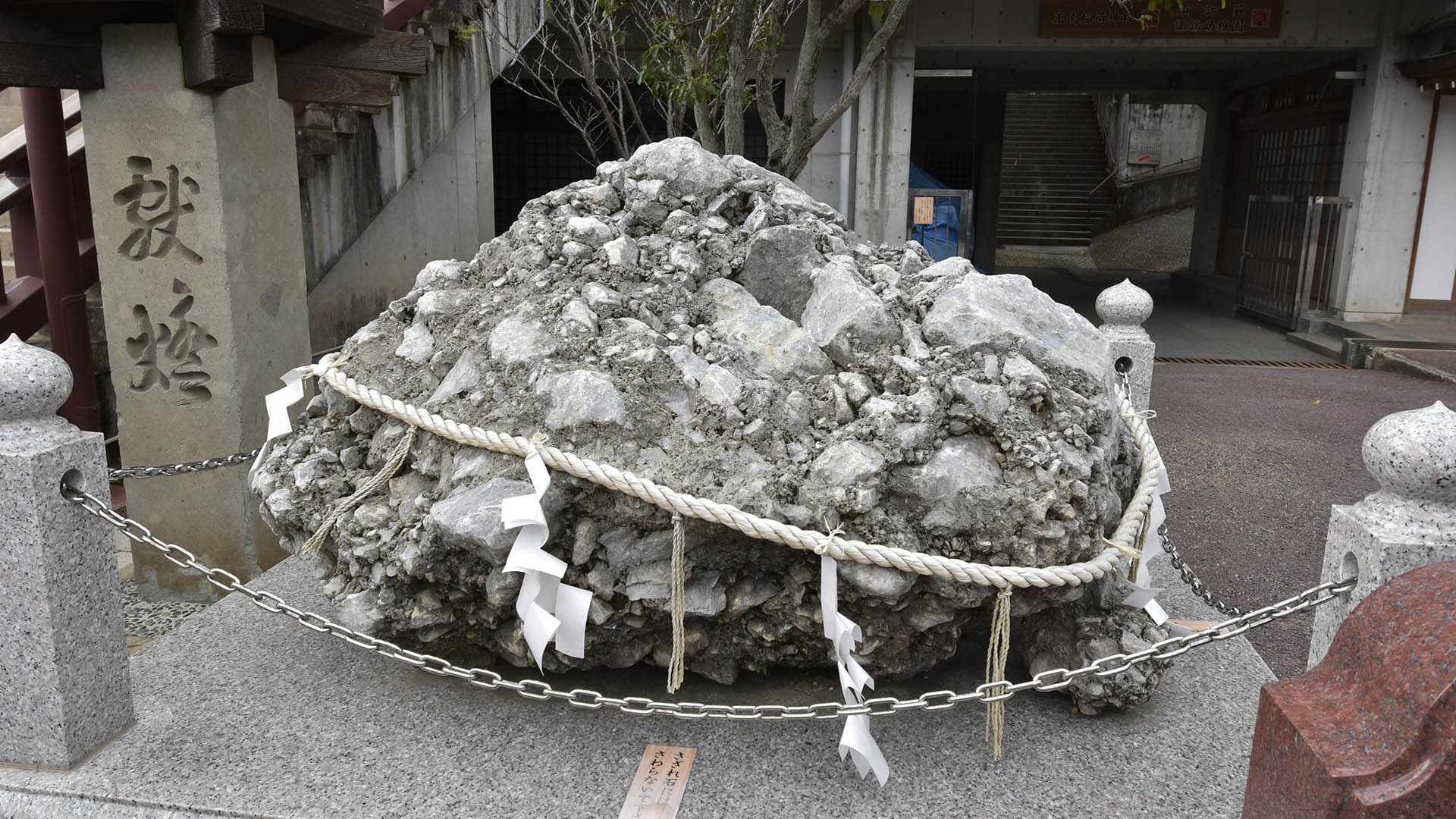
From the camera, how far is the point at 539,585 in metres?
2.09

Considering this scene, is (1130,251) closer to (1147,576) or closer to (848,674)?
(1147,576)

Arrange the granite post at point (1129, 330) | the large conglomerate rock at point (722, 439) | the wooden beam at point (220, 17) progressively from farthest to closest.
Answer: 1. the granite post at point (1129, 330)
2. the wooden beam at point (220, 17)
3. the large conglomerate rock at point (722, 439)

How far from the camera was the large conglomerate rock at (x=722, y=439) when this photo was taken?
2121 mm

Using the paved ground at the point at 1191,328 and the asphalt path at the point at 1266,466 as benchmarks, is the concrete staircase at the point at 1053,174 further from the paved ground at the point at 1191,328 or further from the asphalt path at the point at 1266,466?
the asphalt path at the point at 1266,466

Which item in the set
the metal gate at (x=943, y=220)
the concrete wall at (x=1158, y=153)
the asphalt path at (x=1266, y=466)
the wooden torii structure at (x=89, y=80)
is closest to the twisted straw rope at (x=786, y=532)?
the asphalt path at (x=1266, y=466)

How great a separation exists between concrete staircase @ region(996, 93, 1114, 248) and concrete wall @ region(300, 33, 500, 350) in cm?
1386

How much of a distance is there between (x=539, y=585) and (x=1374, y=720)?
1.54m

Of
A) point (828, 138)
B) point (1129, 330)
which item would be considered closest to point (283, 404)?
point (1129, 330)

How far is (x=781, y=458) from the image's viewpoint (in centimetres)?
218

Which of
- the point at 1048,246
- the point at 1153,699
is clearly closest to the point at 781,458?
the point at 1153,699

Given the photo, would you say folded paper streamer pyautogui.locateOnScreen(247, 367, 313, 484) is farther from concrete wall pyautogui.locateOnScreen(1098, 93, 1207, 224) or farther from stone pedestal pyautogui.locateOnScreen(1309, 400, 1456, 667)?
concrete wall pyautogui.locateOnScreen(1098, 93, 1207, 224)

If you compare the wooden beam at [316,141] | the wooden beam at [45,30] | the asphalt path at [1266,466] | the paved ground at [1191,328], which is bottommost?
the asphalt path at [1266,466]

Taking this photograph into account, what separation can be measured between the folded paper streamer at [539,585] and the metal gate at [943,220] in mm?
7149

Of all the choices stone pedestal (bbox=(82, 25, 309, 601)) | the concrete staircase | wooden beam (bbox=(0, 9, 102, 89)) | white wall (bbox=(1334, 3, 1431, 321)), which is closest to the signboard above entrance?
white wall (bbox=(1334, 3, 1431, 321))
